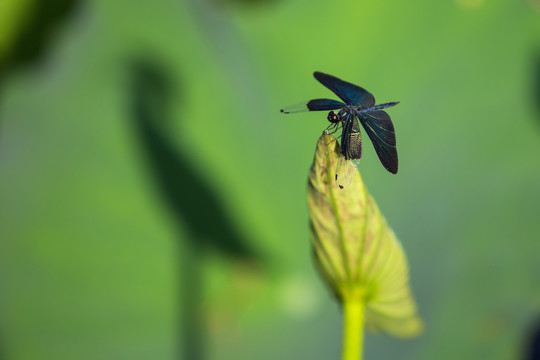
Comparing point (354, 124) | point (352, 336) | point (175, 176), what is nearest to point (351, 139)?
point (354, 124)

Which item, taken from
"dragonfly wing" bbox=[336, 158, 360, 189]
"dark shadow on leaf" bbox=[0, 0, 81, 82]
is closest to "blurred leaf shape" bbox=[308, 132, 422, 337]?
"dragonfly wing" bbox=[336, 158, 360, 189]

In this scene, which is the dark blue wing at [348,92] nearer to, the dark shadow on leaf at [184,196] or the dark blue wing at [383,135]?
the dark blue wing at [383,135]

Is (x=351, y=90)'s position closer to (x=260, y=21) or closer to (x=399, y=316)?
(x=399, y=316)

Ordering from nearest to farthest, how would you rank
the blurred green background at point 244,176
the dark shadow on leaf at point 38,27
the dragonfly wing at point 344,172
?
the dragonfly wing at point 344,172
the blurred green background at point 244,176
the dark shadow on leaf at point 38,27

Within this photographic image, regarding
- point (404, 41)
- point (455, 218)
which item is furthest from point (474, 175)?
point (404, 41)

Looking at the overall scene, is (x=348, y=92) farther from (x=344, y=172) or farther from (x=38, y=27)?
(x=38, y=27)

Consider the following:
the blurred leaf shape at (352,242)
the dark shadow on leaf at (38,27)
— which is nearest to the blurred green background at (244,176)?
the dark shadow on leaf at (38,27)

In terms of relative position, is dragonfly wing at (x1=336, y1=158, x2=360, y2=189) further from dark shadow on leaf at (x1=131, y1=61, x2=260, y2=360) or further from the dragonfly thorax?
dark shadow on leaf at (x1=131, y1=61, x2=260, y2=360)

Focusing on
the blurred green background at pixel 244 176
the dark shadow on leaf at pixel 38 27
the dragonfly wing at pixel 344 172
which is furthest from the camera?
the dark shadow on leaf at pixel 38 27
